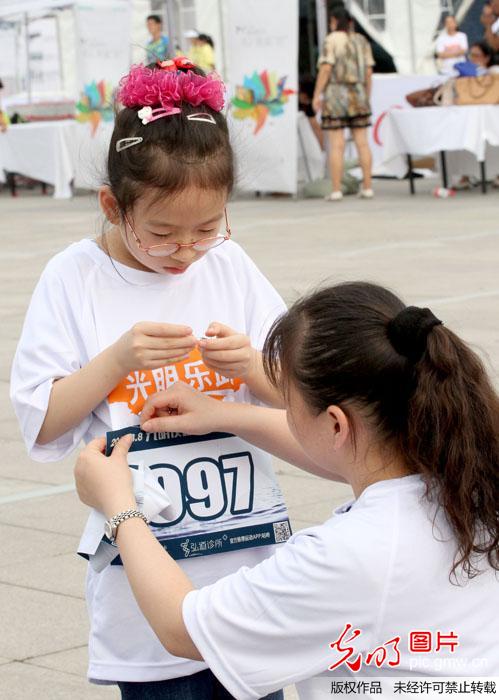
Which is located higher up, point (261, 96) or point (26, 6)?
point (26, 6)

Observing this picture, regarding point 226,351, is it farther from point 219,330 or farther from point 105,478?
point 105,478

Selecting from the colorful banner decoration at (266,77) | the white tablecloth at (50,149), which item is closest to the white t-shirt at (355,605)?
the colorful banner decoration at (266,77)

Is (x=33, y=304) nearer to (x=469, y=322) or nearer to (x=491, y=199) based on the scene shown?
(x=469, y=322)

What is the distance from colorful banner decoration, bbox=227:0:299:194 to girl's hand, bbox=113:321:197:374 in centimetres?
1251

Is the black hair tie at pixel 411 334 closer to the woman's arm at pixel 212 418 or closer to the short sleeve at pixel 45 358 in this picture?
the woman's arm at pixel 212 418

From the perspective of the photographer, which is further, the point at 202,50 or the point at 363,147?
the point at 202,50

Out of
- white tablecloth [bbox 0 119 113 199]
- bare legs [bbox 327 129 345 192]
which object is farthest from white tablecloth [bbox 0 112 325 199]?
bare legs [bbox 327 129 345 192]

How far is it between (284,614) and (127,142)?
0.89m

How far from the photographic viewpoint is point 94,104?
16375 mm

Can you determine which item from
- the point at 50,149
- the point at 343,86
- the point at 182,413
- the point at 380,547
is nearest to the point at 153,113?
the point at 182,413

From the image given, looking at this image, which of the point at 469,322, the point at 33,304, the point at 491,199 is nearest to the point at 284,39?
the point at 491,199

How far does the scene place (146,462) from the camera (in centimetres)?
217

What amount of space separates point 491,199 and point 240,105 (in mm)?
2994

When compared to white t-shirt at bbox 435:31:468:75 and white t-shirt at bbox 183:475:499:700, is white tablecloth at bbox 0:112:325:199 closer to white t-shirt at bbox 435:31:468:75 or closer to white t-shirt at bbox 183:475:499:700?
white t-shirt at bbox 435:31:468:75
